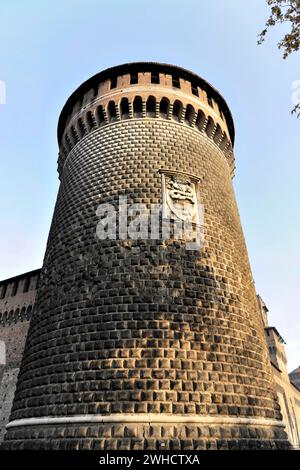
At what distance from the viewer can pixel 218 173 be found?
36.3 ft

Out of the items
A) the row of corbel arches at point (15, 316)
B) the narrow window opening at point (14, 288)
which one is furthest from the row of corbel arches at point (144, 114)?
the narrow window opening at point (14, 288)

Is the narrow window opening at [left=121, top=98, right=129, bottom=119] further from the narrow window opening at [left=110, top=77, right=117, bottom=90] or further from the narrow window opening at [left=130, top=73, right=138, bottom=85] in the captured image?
the narrow window opening at [left=110, top=77, right=117, bottom=90]

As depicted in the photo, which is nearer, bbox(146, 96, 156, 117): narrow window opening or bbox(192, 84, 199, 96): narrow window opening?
bbox(146, 96, 156, 117): narrow window opening

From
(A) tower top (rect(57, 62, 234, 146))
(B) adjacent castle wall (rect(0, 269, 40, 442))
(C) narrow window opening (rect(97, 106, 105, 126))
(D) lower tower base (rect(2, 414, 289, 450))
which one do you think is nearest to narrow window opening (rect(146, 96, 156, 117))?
(A) tower top (rect(57, 62, 234, 146))

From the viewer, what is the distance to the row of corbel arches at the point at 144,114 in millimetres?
10930

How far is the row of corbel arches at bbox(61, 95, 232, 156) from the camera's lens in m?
10.9

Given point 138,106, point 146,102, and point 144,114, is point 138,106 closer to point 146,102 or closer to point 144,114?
point 146,102

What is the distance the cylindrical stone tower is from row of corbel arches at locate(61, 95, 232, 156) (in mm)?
47

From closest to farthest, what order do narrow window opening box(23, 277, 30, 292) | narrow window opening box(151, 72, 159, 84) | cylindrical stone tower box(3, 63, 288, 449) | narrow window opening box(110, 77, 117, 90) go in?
cylindrical stone tower box(3, 63, 288, 449) < narrow window opening box(151, 72, 159, 84) < narrow window opening box(110, 77, 117, 90) < narrow window opening box(23, 277, 30, 292)

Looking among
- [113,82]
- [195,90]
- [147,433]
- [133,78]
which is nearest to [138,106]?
[133,78]

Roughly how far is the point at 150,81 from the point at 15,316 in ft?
41.8

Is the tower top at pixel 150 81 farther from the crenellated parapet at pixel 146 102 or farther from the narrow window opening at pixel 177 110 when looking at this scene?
the narrow window opening at pixel 177 110
